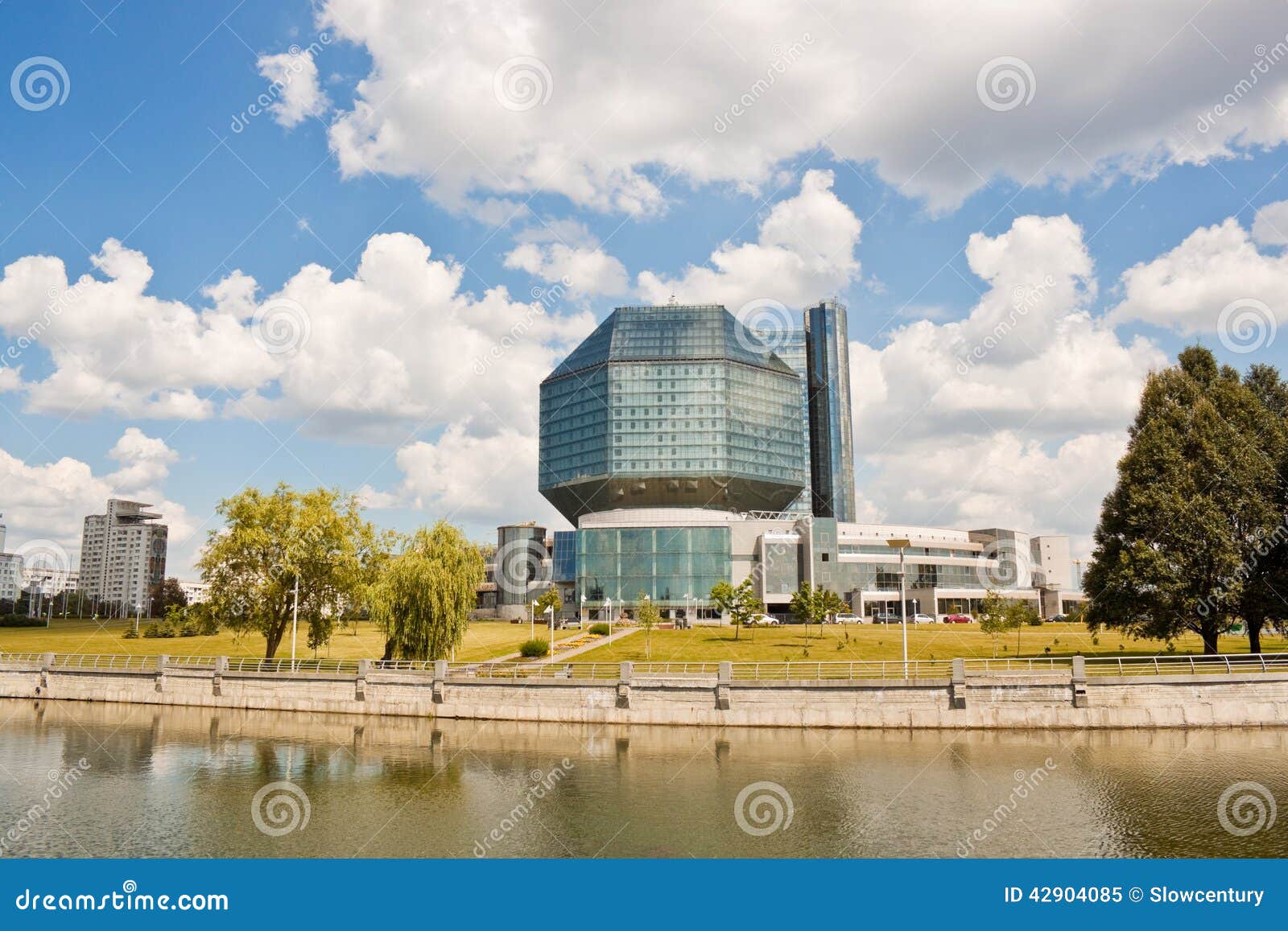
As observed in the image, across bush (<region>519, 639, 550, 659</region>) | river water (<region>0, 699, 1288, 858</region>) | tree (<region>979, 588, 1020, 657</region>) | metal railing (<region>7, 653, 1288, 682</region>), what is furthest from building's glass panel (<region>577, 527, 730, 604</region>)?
river water (<region>0, 699, 1288, 858</region>)

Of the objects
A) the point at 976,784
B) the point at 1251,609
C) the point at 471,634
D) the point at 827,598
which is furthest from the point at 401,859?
the point at 471,634

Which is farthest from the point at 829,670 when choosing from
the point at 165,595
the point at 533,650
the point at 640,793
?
the point at 165,595

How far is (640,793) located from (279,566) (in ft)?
136

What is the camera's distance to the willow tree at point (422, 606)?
175 ft

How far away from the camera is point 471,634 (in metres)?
89.0

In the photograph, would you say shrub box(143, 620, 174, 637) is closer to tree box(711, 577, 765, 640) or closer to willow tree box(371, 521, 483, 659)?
willow tree box(371, 521, 483, 659)

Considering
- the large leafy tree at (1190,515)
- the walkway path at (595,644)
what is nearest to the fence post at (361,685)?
the walkway path at (595,644)

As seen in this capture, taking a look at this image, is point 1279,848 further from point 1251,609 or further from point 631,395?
point 631,395

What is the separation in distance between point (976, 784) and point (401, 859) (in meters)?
18.8

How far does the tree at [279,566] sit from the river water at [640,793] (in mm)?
17691

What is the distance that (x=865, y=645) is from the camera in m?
69.7

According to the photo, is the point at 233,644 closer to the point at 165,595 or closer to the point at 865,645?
the point at 865,645

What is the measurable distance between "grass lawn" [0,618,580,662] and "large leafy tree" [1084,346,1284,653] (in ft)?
143

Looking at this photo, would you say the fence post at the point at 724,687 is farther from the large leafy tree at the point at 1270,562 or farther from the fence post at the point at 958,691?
the large leafy tree at the point at 1270,562
